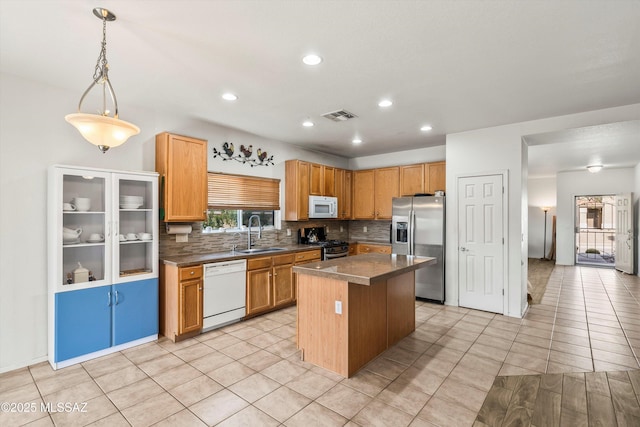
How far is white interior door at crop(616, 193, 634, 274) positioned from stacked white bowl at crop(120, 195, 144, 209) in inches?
405

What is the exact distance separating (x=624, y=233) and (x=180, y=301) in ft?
33.3

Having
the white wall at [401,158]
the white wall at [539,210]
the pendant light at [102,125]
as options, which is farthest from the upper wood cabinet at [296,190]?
the white wall at [539,210]

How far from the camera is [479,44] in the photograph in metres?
2.38

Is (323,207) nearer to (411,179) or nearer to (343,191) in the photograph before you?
(343,191)

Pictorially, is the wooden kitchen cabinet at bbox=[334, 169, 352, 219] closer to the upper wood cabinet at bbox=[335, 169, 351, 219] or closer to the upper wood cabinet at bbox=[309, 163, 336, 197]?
the upper wood cabinet at bbox=[335, 169, 351, 219]

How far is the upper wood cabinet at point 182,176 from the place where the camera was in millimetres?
3768

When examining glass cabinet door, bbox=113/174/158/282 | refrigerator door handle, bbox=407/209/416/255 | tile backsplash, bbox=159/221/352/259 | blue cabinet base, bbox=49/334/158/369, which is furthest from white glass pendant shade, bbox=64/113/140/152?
refrigerator door handle, bbox=407/209/416/255

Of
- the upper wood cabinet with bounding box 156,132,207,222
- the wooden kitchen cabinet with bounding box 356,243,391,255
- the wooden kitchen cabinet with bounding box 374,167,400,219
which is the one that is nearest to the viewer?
the upper wood cabinet with bounding box 156,132,207,222

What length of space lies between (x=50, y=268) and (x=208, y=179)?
202cm

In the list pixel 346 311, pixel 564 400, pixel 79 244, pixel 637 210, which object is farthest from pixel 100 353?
pixel 637 210

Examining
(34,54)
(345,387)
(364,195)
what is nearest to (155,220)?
(34,54)

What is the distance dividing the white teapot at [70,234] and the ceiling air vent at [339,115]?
119 inches

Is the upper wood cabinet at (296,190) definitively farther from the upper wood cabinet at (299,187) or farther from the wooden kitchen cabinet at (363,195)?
the wooden kitchen cabinet at (363,195)

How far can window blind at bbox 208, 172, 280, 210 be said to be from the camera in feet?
15.0
